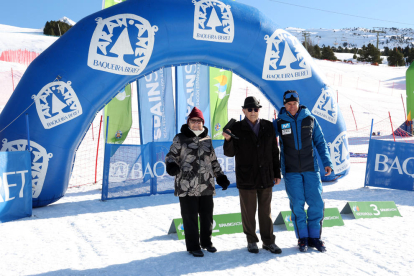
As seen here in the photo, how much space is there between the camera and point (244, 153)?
3553 millimetres

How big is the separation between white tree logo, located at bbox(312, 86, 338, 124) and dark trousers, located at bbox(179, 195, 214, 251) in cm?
388

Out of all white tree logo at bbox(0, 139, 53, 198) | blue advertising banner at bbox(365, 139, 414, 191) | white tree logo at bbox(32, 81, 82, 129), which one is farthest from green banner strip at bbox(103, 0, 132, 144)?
blue advertising banner at bbox(365, 139, 414, 191)

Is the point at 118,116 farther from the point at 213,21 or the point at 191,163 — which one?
the point at 191,163

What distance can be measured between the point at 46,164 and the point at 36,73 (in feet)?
4.50

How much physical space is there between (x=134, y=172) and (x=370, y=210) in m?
3.73

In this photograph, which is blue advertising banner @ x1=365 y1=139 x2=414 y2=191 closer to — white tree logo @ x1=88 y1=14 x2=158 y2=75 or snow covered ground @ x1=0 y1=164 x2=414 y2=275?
snow covered ground @ x1=0 y1=164 x2=414 y2=275

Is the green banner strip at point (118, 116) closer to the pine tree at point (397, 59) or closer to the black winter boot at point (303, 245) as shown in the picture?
the black winter boot at point (303, 245)

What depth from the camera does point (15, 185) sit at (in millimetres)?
4902

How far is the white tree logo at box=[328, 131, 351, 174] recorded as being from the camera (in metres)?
6.98

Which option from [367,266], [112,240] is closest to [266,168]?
[367,266]

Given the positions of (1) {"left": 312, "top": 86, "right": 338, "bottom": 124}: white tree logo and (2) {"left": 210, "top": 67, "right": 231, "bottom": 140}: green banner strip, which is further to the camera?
(2) {"left": 210, "top": 67, "right": 231, "bottom": 140}: green banner strip

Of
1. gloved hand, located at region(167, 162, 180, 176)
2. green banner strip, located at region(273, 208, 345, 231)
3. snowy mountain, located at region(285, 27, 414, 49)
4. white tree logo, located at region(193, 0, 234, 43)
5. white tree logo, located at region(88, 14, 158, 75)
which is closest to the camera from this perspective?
gloved hand, located at region(167, 162, 180, 176)

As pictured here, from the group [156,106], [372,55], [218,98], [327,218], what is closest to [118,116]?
[156,106]

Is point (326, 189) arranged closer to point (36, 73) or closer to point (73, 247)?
point (73, 247)
